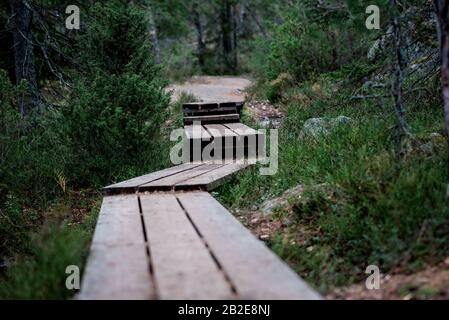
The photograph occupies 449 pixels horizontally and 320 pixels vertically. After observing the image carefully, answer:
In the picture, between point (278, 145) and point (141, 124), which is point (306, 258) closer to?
point (278, 145)

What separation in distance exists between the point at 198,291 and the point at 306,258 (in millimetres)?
1738

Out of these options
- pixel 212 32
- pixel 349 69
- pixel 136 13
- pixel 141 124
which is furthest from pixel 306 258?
pixel 212 32

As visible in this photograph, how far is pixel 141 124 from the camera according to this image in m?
7.62

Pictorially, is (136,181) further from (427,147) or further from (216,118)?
(216,118)

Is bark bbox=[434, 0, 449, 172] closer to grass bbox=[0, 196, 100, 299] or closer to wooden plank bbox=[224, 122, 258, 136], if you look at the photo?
grass bbox=[0, 196, 100, 299]

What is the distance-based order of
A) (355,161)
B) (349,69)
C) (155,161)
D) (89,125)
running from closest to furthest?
1. (355,161)
2. (349,69)
3. (89,125)
4. (155,161)

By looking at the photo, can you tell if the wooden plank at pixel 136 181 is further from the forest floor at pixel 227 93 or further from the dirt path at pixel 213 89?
the dirt path at pixel 213 89

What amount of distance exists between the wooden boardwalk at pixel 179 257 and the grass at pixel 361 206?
0.77 metres

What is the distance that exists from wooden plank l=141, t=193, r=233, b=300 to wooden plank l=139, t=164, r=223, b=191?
3.06 feet

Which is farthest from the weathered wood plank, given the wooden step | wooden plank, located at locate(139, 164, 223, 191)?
wooden plank, located at locate(139, 164, 223, 191)

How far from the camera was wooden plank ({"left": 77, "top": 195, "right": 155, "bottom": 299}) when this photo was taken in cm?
275

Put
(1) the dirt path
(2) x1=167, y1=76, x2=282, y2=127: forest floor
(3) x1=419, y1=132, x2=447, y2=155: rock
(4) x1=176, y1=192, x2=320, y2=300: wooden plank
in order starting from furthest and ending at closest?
(1) the dirt path < (2) x1=167, y1=76, x2=282, y2=127: forest floor < (3) x1=419, y1=132, x2=447, y2=155: rock < (4) x1=176, y1=192, x2=320, y2=300: wooden plank

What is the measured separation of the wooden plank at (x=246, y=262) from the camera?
2724 millimetres

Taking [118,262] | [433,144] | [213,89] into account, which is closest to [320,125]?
[433,144]
